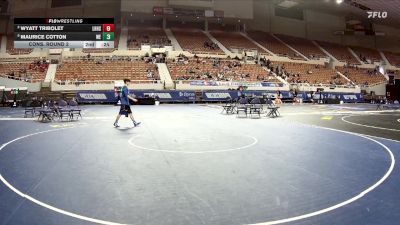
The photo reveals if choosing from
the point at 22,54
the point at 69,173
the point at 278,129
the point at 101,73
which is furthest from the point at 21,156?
the point at 22,54

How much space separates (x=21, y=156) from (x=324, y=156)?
706cm

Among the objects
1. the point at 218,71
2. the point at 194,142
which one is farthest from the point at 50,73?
the point at 194,142

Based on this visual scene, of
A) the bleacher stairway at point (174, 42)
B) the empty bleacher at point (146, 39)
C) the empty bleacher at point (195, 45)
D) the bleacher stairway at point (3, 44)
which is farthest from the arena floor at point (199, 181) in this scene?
the bleacher stairway at point (3, 44)

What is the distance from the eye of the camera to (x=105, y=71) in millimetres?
37000

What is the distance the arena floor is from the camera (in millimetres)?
4086

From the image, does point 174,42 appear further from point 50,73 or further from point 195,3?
point 50,73

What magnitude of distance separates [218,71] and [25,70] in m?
21.9

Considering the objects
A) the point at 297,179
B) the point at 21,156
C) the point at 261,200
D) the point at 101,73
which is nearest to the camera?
the point at 261,200

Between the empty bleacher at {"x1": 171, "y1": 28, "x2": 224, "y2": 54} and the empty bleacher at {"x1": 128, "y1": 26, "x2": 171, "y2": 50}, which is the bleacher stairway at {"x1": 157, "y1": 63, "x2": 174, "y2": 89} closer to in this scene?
the empty bleacher at {"x1": 128, "y1": 26, "x2": 171, "y2": 50}

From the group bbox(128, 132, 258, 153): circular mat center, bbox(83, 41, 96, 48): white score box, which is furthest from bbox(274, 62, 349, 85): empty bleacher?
bbox(128, 132, 258, 153): circular mat center

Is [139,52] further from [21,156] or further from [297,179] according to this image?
[297,179]

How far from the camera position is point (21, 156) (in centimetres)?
760

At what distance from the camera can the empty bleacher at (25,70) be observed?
34.7 meters
